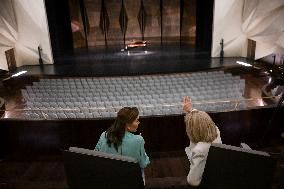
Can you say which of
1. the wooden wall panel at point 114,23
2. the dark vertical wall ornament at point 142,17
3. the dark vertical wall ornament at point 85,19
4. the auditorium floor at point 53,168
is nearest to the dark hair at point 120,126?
the auditorium floor at point 53,168

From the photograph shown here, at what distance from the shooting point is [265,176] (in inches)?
72.4

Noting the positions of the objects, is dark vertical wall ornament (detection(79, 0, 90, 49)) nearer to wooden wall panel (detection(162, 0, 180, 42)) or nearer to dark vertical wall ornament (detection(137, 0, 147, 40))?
dark vertical wall ornament (detection(137, 0, 147, 40))

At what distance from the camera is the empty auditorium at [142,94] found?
1951 mm

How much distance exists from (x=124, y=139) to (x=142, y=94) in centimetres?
519

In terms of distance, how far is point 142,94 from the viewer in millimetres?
7234

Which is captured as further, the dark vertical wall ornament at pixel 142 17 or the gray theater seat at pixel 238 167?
the dark vertical wall ornament at pixel 142 17

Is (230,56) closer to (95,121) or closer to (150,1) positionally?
(150,1)

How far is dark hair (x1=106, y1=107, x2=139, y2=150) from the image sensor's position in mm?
2033

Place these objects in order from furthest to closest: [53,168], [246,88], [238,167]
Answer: [246,88]
[53,168]
[238,167]

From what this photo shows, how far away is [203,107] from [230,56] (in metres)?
6.38

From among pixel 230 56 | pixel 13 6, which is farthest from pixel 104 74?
pixel 230 56

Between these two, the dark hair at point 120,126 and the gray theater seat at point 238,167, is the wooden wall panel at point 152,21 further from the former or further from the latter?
the gray theater seat at point 238,167

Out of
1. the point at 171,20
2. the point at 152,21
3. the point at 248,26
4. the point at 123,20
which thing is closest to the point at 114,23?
the point at 123,20

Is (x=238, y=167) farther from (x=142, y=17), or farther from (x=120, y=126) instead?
(x=142, y=17)
